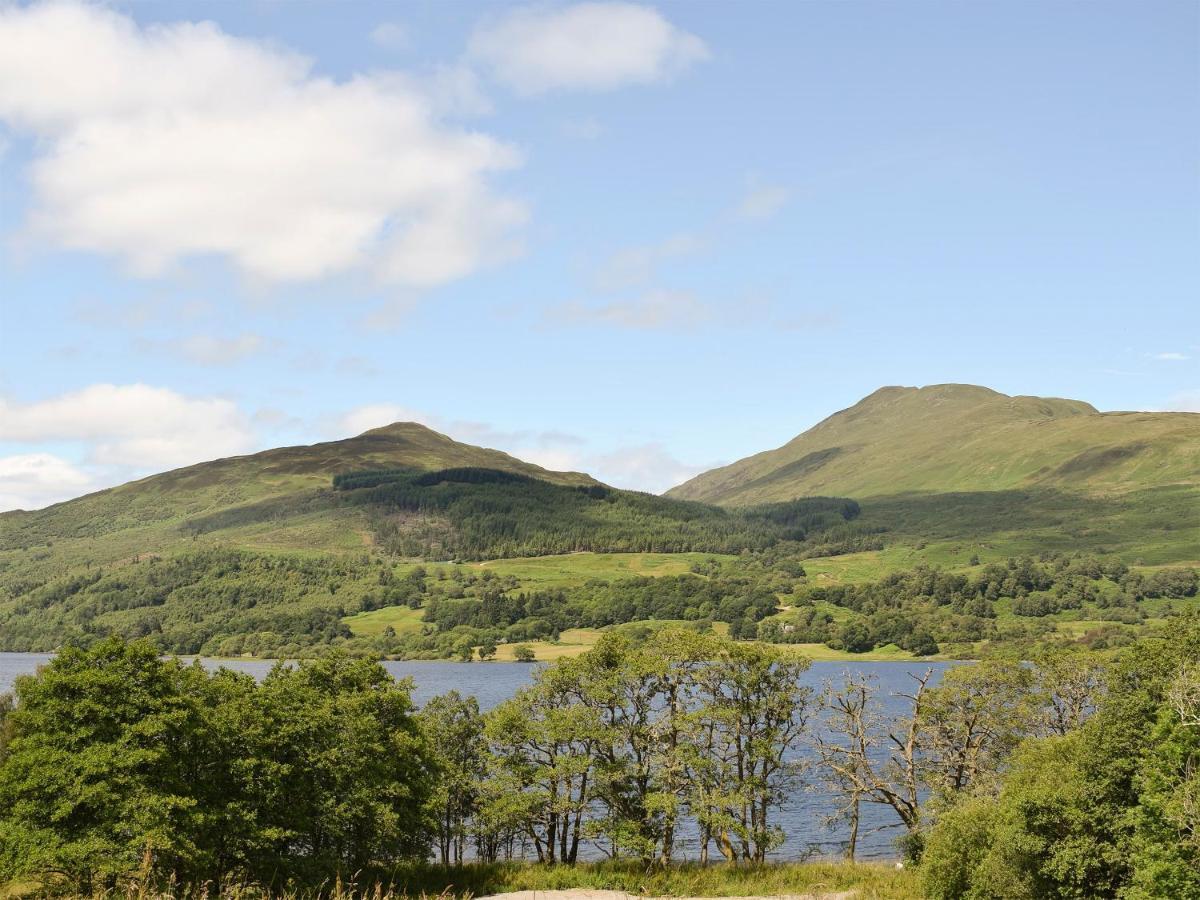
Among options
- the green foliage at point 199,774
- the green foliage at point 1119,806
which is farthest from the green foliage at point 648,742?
the green foliage at point 1119,806

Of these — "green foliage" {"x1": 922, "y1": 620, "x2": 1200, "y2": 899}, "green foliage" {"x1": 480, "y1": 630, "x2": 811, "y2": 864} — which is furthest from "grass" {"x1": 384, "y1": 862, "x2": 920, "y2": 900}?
"green foliage" {"x1": 922, "y1": 620, "x2": 1200, "y2": 899}

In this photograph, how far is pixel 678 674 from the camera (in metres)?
68.0

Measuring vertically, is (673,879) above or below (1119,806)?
below

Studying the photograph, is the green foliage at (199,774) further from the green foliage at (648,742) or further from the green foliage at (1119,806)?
the green foliage at (1119,806)

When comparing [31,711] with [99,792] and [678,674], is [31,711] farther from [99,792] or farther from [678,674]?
[678,674]

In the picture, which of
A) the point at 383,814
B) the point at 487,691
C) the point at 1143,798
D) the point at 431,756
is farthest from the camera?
the point at 487,691

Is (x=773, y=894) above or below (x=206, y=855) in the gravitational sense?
below

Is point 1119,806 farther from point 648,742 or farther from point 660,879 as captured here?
point 648,742

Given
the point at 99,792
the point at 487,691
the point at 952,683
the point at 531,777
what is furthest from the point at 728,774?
the point at 487,691

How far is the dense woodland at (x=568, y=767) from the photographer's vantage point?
140 ft

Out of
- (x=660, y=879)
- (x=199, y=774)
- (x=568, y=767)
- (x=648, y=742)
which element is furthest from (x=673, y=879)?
(x=199, y=774)

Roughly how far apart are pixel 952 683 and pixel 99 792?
58.6 m

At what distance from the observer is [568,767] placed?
6488 centimetres

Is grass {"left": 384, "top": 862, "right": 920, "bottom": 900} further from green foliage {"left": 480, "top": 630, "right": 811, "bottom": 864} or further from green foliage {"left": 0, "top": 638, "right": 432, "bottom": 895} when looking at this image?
green foliage {"left": 0, "top": 638, "right": 432, "bottom": 895}
